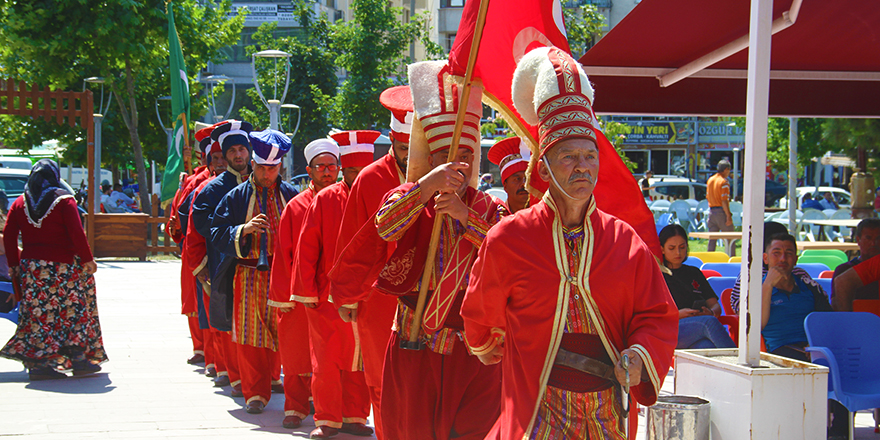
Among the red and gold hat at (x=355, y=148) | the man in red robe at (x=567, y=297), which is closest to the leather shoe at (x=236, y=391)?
the red and gold hat at (x=355, y=148)

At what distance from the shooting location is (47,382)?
7688 millimetres

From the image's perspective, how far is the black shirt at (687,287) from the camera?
21.2 feet

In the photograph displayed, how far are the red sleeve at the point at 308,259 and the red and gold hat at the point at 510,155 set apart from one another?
4.04 ft

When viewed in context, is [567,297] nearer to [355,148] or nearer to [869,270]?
[355,148]

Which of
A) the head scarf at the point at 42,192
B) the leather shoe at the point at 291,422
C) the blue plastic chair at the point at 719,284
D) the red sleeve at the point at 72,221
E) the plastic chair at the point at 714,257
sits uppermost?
the head scarf at the point at 42,192

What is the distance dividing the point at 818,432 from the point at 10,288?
23.1ft

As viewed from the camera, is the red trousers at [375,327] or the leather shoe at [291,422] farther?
the leather shoe at [291,422]

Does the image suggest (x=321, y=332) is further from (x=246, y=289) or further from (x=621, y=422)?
(x=621, y=422)

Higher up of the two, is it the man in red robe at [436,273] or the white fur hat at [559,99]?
the white fur hat at [559,99]

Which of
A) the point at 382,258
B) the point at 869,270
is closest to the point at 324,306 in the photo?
the point at 382,258

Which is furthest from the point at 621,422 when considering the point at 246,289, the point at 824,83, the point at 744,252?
the point at 824,83

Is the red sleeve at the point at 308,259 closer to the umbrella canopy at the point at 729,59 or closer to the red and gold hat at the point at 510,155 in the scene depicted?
the red and gold hat at the point at 510,155

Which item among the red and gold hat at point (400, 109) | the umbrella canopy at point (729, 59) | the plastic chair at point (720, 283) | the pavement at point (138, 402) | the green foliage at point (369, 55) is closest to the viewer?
the red and gold hat at point (400, 109)

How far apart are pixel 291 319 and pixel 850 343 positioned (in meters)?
3.83
